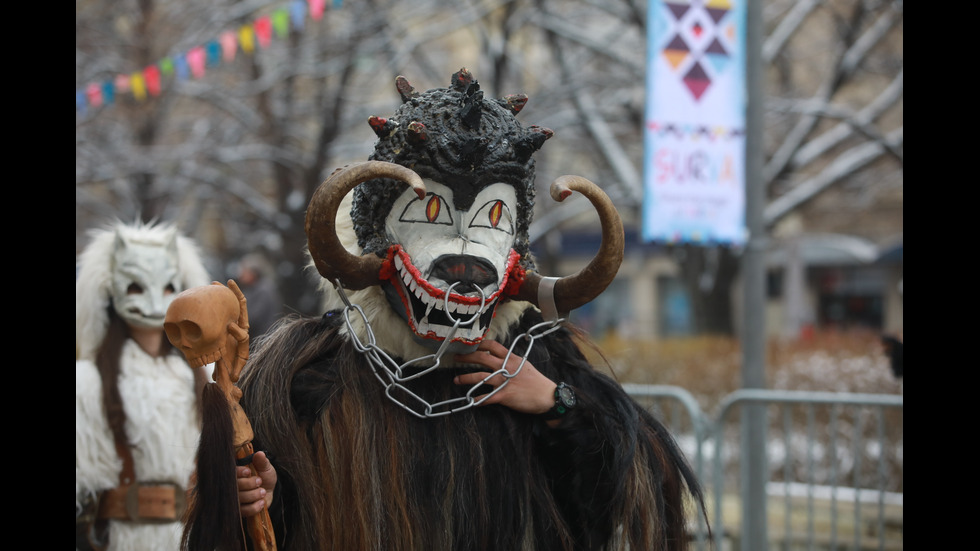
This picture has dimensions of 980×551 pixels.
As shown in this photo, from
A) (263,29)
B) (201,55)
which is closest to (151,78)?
(201,55)

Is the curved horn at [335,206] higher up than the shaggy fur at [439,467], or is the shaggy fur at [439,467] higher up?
the curved horn at [335,206]

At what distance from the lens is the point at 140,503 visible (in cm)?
310

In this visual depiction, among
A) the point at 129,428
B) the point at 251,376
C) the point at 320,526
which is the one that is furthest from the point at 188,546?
the point at 129,428

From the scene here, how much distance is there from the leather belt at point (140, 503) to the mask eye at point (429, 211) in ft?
5.30

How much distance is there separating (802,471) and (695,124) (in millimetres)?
2961

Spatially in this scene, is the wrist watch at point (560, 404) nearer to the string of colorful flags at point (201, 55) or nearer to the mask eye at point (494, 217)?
the mask eye at point (494, 217)

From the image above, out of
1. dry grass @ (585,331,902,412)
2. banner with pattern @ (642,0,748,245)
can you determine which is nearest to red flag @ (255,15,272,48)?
banner with pattern @ (642,0,748,245)

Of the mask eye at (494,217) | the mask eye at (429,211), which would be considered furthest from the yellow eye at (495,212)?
the mask eye at (429,211)

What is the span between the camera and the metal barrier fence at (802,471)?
464 centimetres

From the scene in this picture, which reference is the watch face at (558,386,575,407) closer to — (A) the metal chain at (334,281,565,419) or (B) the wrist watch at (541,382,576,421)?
(B) the wrist watch at (541,382,576,421)

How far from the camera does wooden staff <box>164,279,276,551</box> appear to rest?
5.75ft

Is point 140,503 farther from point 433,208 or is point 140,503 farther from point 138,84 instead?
point 138,84
